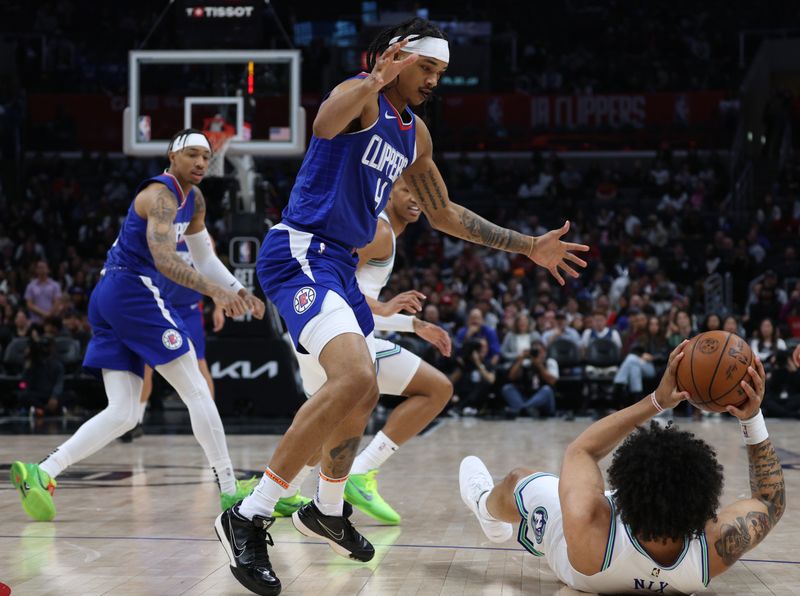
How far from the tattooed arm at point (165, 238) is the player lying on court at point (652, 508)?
171 centimetres

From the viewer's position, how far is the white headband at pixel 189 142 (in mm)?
5500

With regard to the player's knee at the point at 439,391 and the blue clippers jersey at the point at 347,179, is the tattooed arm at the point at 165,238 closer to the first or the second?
the blue clippers jersey at the point at 347,179

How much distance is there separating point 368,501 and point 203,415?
37.7 inches

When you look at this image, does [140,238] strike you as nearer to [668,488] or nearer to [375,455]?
[375,455]

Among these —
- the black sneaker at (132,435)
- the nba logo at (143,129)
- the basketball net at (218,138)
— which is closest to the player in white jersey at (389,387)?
the black sneaker at (132,435)

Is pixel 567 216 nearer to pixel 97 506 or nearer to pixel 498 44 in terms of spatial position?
pixel 498 44

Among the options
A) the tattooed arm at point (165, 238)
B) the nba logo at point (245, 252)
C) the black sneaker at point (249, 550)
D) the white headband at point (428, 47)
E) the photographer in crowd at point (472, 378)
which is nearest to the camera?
the black sneaker at point (249, 550)

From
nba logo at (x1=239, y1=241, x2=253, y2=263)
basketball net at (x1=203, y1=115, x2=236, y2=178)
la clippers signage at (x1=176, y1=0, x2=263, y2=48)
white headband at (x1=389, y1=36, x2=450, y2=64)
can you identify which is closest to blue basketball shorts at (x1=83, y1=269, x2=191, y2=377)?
white headband at (x1=389, y1=36, x2=450, y2=64)

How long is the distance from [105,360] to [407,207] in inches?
68.6

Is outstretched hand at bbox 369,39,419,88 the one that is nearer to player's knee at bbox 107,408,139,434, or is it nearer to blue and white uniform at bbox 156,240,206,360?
player's knee at bbox 107,408,139,434

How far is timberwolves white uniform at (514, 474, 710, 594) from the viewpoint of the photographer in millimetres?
3391

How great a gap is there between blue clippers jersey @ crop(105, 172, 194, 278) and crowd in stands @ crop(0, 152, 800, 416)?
269 inches

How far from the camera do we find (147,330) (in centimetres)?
537

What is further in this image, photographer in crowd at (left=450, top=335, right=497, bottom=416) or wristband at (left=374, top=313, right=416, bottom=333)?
photographer in crowd at (left=450, top=335, right=497, bottom=416)
